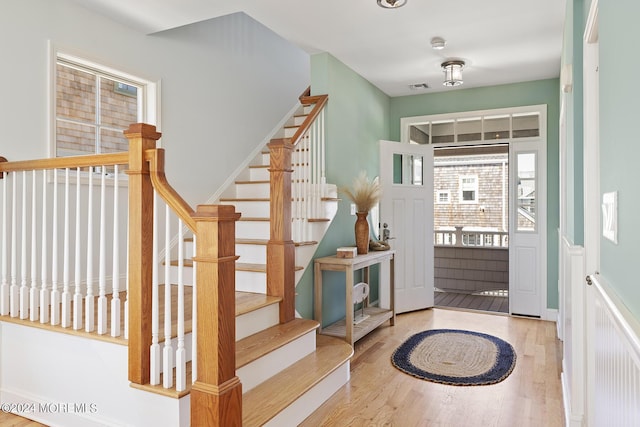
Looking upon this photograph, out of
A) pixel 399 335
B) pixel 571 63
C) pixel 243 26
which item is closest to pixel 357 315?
pixel 399 335

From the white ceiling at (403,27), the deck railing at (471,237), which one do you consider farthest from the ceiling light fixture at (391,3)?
the deck railing at (471,237)

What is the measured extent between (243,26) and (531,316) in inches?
175

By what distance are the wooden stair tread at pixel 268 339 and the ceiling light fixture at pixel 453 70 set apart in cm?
280

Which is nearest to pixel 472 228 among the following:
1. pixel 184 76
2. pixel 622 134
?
pixel 184 76

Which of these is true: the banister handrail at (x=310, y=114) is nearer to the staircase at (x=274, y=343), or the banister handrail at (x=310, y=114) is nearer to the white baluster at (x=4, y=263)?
the staircase at (x=274, y=343)

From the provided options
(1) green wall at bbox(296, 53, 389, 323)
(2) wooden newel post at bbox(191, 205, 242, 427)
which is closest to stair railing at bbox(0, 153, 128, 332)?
(2) wooden newel post at bbox(191, 205, 242, 427)

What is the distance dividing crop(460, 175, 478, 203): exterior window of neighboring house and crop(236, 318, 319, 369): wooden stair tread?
790cm

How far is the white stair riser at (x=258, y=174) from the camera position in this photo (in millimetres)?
4452

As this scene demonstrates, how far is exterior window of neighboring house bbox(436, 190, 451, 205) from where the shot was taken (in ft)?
33.9

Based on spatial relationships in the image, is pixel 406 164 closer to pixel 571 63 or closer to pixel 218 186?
pixel 218 186

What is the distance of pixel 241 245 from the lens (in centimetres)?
354

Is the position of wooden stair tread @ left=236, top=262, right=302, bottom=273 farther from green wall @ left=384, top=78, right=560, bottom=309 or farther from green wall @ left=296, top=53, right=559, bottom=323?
green wall @ left=384, top=78, right=560, bottom=309

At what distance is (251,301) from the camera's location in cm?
292

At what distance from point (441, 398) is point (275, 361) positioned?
1111 millimetres
